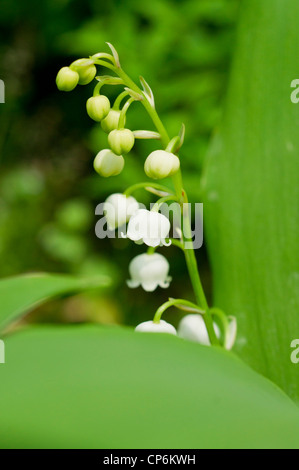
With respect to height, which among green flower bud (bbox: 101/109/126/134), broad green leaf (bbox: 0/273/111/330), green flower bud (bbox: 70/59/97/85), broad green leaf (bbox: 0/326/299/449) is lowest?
broad green leaf (bbox: 0/326/299/449)

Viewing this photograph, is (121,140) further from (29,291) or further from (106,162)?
(29,291)

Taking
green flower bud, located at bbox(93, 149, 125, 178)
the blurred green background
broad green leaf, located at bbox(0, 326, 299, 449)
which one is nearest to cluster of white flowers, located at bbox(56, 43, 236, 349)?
green flower bud, located at bbox(93, 149, 125, 178)

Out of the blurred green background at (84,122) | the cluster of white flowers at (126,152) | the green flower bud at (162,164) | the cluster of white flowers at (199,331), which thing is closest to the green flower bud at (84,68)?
the cluster of white flowers at (126,152)

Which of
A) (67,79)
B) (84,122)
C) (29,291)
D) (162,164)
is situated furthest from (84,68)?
(84,122)

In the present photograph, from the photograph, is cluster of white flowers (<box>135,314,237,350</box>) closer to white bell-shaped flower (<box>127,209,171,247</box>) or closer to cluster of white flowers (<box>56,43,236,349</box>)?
cluster of white flowers (<box>56,43,236,349</box>)

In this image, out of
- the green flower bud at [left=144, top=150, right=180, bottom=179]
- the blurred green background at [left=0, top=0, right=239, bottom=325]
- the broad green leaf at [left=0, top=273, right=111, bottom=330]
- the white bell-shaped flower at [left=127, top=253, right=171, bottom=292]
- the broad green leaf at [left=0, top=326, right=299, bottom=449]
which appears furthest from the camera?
the blurred green background at [left=0, top=0, right=239, bottom=325]

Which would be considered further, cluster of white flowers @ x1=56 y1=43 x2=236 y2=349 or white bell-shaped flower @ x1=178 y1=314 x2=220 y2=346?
white bell-shaped flower @ x1=178 y1=314 x2=220 y2=346

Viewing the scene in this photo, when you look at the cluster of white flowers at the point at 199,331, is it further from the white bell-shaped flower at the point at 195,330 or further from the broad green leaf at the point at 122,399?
the broad green leaf at the point at 122,399

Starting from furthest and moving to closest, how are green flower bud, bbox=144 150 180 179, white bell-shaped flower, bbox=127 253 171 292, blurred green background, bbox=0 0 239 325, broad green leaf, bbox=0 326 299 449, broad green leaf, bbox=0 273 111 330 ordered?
blurred green background, bbox=0 0 239 325
white bell-shaped flower, bbox=127 253 171 292
green flower bud, bbox=144 150 180 179
broad green leaf, bbox=0 273 111 330
broad green leaf, bbox=0 326 299 449
